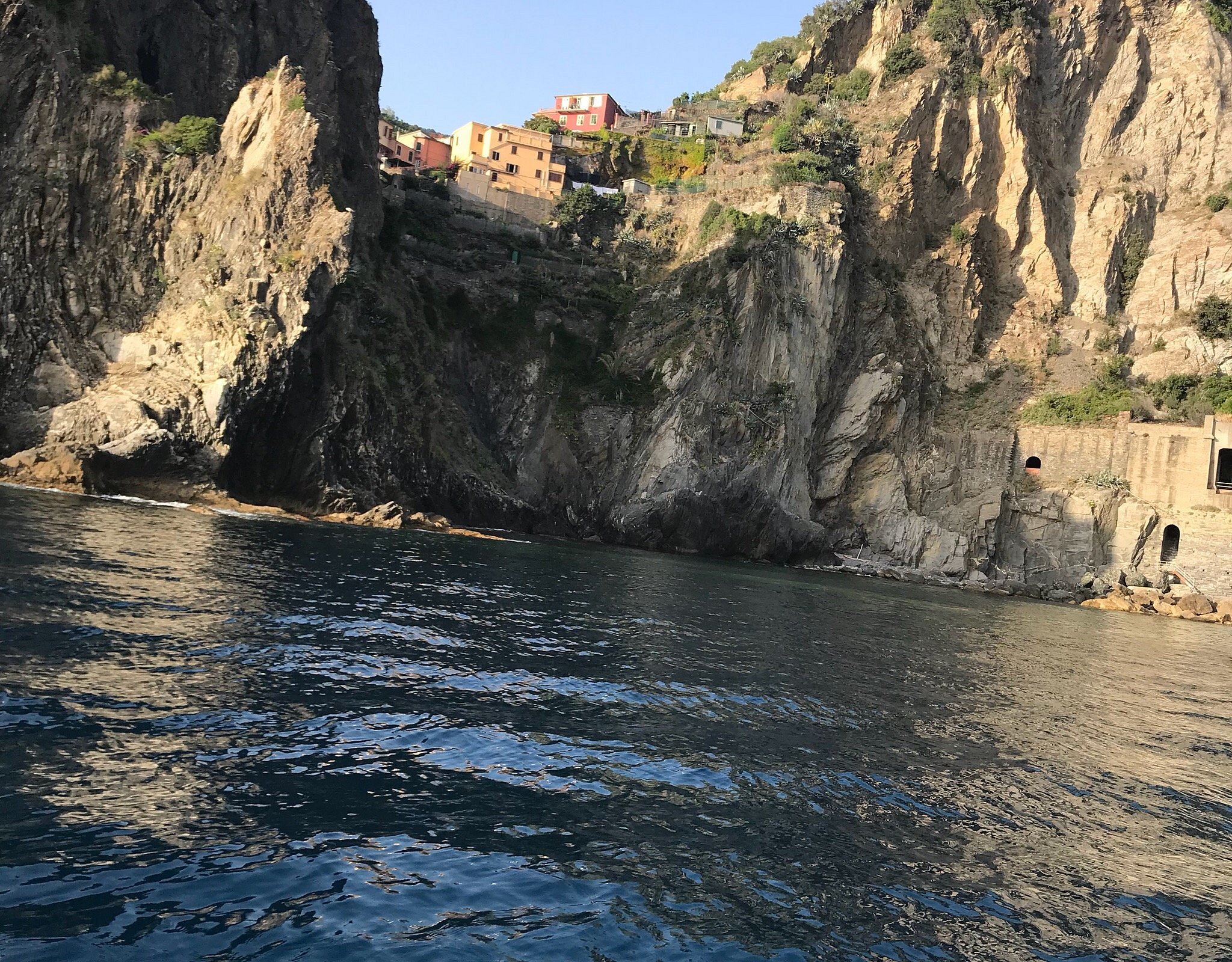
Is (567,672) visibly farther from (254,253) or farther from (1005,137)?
(1005,137)

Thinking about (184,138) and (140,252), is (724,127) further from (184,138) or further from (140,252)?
(140,252)

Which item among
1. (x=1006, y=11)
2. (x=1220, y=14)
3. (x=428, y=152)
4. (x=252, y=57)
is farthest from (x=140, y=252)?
(x=1220, y=14)

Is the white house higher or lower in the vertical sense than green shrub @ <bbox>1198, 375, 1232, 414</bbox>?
higher

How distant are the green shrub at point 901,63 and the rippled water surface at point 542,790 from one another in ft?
217

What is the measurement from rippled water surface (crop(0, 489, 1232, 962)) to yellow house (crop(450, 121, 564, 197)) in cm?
6417

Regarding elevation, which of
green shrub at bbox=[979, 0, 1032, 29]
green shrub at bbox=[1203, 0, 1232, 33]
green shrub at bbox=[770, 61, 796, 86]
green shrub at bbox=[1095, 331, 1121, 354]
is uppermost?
green shrub at bbox=[1203, 0, 1232, 33]

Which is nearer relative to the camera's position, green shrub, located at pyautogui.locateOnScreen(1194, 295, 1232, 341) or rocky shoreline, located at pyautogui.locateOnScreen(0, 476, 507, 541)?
rocky shoreline, located at pyautogui.locateOnScreen(0, 476, 507, 541)

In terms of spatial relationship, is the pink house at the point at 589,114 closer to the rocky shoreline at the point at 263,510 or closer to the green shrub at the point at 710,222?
the green shrub at the point at 710,222

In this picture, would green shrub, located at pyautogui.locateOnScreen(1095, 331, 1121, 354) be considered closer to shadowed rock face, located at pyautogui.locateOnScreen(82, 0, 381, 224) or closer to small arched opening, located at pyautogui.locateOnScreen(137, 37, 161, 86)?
shadowed rock face, located at pyautogui.locateOnScreen(82, 0, 381, 224)

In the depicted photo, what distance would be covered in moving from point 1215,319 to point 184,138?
66.2 metres

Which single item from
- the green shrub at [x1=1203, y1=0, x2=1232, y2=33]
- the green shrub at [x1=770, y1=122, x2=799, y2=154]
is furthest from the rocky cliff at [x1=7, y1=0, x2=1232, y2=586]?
the green shrub at [x1=770, y1=122, x2=799, y2=154]

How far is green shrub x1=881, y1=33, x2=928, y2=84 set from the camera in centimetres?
7569

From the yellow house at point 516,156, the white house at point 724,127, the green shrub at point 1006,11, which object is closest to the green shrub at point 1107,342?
the green shrub at point 1006,11

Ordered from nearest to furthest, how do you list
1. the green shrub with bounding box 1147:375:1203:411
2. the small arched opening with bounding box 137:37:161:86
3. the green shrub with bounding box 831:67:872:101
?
the small arched opening with bounding box 137:37:161:86 < the green shrub with bounding box 1147:375:1203:411 < the green shrub with bounding box 831:67:872:101
